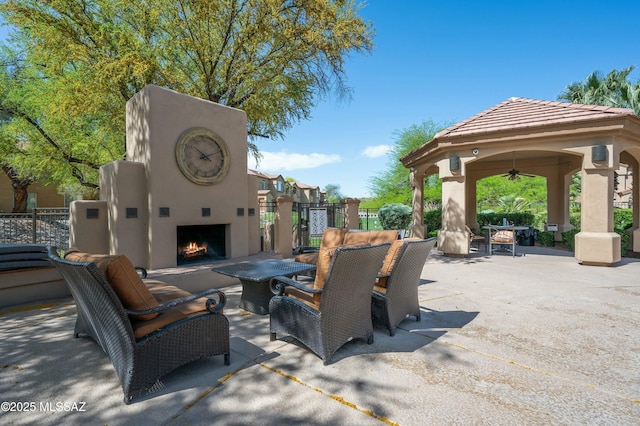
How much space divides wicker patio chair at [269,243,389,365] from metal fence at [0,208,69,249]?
24.3 feet

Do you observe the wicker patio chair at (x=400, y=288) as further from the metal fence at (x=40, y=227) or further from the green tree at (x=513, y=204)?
the green tree at (x=513, y=204)

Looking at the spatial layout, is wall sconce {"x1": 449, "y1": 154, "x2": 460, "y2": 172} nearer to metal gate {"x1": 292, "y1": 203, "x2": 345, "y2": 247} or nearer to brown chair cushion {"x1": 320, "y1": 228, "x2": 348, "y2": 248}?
metal gate {"x1": 292, "y1": 203, "x2": 345, "y2": 247}

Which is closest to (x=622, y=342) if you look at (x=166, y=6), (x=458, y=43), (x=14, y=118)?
(x=166, y=6)

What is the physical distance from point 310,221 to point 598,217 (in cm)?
792

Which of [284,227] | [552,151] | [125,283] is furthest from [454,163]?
[125,283]

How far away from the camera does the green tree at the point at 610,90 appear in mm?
17656

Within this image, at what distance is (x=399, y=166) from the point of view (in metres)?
30.4

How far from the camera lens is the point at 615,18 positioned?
13.5 meters

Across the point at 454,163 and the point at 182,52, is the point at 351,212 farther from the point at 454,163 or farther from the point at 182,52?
the point at 182,52

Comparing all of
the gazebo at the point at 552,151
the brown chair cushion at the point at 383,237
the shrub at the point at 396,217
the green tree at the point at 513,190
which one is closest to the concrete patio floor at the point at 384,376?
the brown chair cushion at the point at 383,237

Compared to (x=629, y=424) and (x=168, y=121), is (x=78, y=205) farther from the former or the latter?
(x=629, y=424)

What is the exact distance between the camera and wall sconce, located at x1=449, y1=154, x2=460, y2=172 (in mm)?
9688

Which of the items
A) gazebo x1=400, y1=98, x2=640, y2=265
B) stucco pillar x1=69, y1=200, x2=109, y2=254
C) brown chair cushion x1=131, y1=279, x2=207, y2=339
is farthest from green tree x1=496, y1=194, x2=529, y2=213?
brown chair cushion x1=131, y1=279, x2=207, y2=339

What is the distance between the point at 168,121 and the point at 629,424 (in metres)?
7.57
